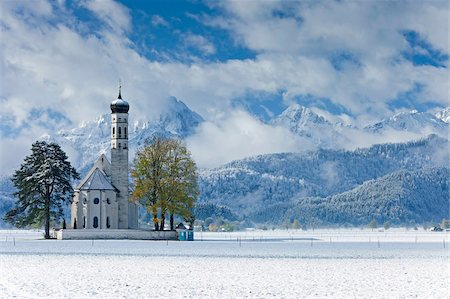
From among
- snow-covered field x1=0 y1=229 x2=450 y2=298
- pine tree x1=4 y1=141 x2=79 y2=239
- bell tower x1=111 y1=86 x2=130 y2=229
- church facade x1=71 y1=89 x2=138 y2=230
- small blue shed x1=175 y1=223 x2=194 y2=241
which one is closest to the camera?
snow-covered field x1=0 y1=229 x2=450 y2=298

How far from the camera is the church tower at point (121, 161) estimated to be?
107m

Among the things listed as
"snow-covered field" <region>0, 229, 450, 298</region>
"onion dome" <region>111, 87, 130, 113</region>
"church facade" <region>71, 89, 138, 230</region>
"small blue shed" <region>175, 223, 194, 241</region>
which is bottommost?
"snow-covered field" <region>0, 229, 450, 298</region>

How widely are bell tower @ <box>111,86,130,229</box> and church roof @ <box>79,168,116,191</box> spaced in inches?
70.2

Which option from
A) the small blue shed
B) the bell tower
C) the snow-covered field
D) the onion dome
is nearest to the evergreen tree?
the small blue shed

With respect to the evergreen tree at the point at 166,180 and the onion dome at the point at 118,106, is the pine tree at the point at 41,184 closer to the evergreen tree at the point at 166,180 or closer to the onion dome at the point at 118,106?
the evergreen tree at the point at 166,180

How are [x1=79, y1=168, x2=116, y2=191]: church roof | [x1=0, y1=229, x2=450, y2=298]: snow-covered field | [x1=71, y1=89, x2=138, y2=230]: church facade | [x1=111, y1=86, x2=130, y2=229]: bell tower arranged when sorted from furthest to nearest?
[x1=111, y1=86, x2=130, y2=229]: bell tower → [x1=79, y1=168, x2=116, y2=191]: church roof → [x1=71, y1=89, x2=138, y2=230]: church facade → [x1=0, y1=229, x2=450, y2=298]: snow-covered field

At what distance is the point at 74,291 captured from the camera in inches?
1256

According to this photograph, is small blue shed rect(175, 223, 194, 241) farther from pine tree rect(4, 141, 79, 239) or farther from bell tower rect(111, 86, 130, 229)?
pine tree rect(4, 141, 79, 239)

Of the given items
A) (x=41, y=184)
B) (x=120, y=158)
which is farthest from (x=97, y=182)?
(x=41, y=184)

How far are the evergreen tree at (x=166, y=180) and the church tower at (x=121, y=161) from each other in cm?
997

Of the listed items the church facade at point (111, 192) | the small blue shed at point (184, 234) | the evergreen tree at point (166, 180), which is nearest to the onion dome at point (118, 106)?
the church facade at point (111, 192)

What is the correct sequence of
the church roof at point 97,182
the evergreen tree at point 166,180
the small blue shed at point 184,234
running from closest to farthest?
the evergreen tree at point 166,180 → the small blue shed at point 184,234 → the church roof at point 97,182

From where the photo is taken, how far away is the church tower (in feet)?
350

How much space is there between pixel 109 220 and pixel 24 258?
168ft
